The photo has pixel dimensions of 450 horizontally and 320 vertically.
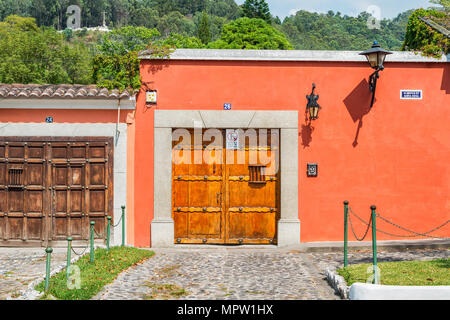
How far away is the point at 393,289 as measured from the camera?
551 cm

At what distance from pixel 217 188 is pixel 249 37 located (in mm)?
30122

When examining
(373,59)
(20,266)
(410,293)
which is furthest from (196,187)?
(410,293)

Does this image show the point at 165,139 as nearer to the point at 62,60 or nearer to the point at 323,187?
the point at 323,187

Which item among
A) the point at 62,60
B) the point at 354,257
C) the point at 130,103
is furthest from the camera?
the point at 62,60

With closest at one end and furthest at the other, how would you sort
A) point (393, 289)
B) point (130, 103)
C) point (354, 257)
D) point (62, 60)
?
point (393, 289), point (354, 257), point (130, 103), point (62, 60)

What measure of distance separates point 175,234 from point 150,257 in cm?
125

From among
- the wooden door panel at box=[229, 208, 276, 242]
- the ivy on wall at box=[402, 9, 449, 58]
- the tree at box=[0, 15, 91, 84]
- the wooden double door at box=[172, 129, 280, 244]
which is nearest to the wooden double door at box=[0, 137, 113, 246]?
the wooden double door at box=[172, 129, 280, 244]

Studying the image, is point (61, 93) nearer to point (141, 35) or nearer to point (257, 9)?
point (141, 35)

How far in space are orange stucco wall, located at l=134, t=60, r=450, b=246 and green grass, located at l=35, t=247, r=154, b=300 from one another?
138 cm

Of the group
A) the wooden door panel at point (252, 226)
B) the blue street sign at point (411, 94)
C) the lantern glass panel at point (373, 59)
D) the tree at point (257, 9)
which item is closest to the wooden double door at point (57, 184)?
the wooden door panel at point (252, 226)

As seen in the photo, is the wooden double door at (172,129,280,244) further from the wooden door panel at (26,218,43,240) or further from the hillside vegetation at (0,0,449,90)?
the wooden door panel at (26,218,43,240)

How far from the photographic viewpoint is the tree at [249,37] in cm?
3775

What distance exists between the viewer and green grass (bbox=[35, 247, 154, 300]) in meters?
6.12

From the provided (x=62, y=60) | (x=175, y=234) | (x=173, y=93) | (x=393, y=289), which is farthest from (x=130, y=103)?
(x=62, y=60)
